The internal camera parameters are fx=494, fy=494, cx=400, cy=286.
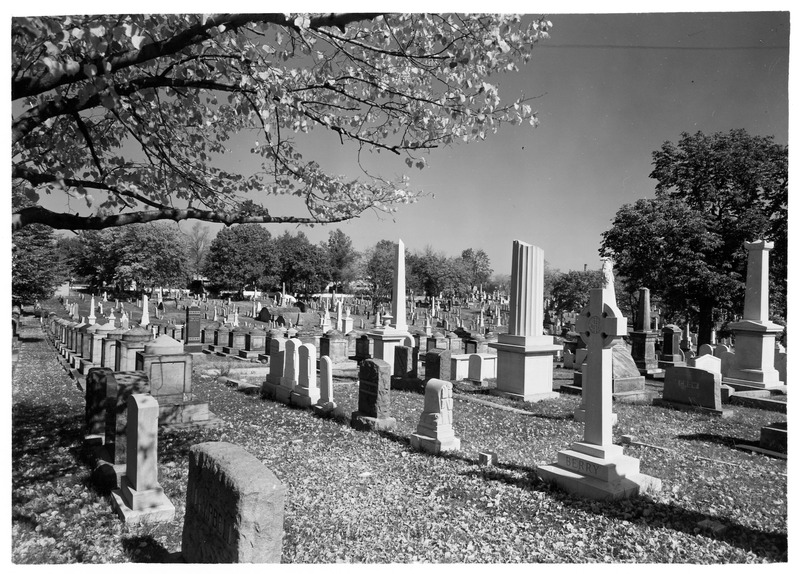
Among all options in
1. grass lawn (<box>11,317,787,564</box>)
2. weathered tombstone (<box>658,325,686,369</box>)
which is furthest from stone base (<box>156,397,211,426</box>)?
weathered tombstone (<box>658,325,686,369</box>)

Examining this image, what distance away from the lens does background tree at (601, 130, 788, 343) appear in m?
8.31

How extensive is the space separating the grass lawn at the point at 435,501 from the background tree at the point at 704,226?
4.30m

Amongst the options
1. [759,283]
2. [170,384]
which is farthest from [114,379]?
[759,283]

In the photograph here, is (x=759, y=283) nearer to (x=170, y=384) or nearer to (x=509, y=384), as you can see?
(x=509, y=384)

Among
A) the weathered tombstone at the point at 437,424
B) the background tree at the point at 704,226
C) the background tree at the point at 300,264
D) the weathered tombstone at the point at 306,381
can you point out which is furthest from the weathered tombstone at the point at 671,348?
the background tree at the point at 300,264

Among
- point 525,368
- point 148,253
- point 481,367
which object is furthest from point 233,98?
point 148,253

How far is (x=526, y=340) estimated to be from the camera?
356 inches

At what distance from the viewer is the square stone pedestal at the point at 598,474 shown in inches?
170

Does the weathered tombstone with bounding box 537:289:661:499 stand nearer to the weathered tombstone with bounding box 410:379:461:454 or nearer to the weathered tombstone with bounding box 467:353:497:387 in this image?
the weathered tombstone with bounding box 410:379:461:454

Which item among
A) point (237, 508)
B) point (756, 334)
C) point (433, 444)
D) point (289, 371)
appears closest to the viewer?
point (237, 508)

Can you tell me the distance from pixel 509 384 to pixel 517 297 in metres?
1.64

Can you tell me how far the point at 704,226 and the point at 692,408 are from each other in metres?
4.49

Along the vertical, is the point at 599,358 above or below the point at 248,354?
above

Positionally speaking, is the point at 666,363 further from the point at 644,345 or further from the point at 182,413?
the point at 182,413
